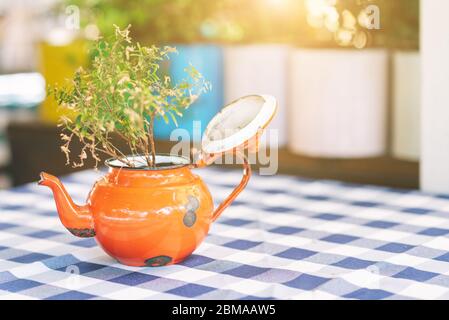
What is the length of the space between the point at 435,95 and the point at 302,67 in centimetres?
36

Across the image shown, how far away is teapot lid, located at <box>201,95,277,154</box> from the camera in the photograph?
1.18 m

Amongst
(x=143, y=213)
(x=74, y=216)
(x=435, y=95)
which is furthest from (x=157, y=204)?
(x=435, y=95)

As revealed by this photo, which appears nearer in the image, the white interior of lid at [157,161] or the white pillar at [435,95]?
the white interior of lid at [157,161]

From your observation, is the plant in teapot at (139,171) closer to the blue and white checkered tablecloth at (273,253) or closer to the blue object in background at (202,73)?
the blue and white checkered tablecloth at (273,253)

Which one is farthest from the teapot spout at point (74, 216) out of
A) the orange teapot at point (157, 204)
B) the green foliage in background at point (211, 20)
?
the green foliage in background at point (211, 20)

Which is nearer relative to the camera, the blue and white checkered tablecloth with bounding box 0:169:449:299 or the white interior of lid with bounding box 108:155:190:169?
the blue and white checkered tablecloth with bounding box 0:169:449:299

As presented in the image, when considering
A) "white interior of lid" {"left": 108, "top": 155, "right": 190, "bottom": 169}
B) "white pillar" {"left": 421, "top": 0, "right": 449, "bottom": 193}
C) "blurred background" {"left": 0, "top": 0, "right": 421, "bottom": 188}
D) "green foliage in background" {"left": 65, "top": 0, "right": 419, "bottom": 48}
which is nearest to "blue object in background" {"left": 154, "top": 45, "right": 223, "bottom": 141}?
"blurred background" {"left": 0, "top": 0, "right": 421, "bottom": 188}

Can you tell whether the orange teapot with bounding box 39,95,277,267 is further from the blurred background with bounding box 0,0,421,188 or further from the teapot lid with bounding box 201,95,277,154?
the blurred background with bounding box 0,0,421,188

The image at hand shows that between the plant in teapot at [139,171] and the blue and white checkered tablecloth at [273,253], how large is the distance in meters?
0.06

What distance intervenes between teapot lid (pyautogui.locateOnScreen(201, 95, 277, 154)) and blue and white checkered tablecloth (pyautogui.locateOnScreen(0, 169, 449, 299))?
0.66 feet

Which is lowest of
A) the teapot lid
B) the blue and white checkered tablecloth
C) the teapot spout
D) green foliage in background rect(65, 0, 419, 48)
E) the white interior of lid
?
the blue and white checkered tablecloth

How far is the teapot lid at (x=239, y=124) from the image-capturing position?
1.18m
